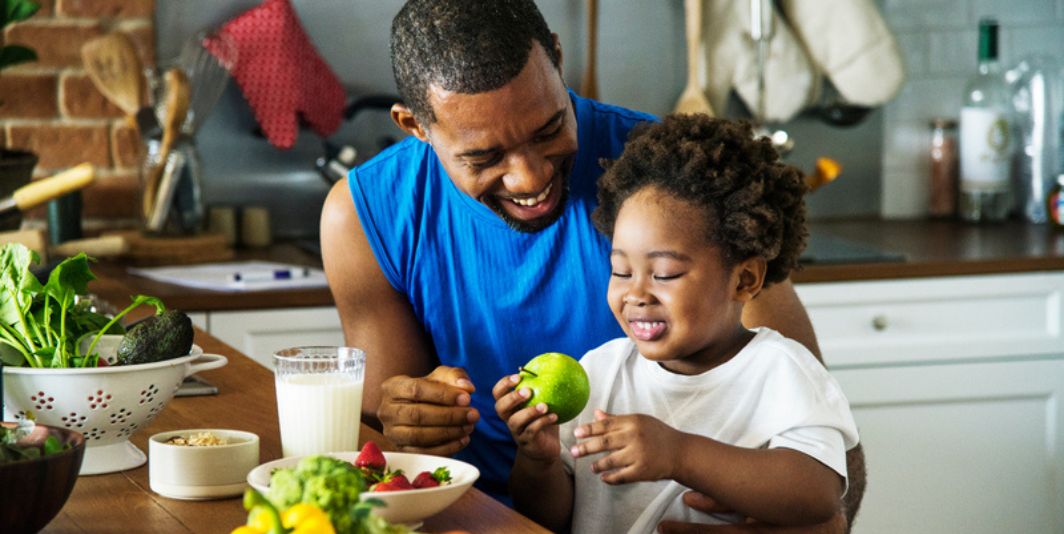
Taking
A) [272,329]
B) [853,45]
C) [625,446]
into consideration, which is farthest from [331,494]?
[853,45]

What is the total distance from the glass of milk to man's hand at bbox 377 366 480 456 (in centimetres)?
12

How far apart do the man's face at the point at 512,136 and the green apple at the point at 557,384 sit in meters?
0.26

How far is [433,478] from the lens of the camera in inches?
48.4

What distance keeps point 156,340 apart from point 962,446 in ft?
6.73

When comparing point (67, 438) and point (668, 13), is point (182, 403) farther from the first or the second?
point (668, 13)

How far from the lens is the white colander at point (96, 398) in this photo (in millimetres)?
1342

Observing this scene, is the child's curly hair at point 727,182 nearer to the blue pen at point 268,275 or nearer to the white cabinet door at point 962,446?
the blue pen at point 268,275

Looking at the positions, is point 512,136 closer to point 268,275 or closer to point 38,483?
point 38,483

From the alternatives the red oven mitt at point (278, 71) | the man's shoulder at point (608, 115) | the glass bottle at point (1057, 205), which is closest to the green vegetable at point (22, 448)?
the man's shoulder at point (608, 115)

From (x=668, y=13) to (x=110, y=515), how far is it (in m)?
2.48

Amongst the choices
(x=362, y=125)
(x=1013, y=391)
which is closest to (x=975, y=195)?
(x=1013, y=391)

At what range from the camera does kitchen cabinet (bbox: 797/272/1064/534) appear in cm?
290

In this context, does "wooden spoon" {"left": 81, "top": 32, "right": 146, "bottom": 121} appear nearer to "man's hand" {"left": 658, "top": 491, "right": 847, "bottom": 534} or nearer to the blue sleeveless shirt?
the blue sleeveless shirt

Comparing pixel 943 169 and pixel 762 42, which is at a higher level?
pixel 762 42
